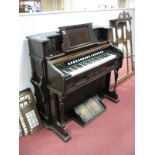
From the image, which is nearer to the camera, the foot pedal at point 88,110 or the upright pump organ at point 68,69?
the upright pump organ at point 68,69

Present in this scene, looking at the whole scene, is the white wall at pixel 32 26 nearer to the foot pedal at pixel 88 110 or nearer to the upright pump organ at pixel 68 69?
the upright pump organ at pixel 68 69

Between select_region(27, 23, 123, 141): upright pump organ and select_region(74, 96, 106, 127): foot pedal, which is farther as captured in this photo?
select_region(74, 96, 106, 127): foot pedal

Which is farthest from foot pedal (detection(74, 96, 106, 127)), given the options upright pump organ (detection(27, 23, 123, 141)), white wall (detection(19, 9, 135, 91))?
white wall (detection(19, 9, 135, 91))

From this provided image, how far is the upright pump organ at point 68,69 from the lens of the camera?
2.02 meters

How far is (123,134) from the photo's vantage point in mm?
2293

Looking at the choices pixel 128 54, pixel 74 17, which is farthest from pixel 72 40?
pixel 128 54

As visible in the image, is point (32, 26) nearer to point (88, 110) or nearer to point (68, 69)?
point (68, 69)

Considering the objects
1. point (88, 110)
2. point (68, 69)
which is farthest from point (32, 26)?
point (88, 110)

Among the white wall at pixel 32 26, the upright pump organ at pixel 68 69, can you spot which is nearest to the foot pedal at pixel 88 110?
the upright pump organ at pixel 68 69

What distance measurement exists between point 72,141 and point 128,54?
220 cm

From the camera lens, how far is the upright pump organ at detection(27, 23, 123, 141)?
6.64 feet

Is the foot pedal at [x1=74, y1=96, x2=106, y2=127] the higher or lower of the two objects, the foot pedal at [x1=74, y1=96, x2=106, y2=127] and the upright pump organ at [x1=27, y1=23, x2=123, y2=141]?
the lower

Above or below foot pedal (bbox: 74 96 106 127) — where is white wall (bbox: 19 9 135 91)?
above

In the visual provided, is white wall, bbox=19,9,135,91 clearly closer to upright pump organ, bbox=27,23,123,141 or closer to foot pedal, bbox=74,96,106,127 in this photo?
upright pump organ, bbox=27,23,123,141
